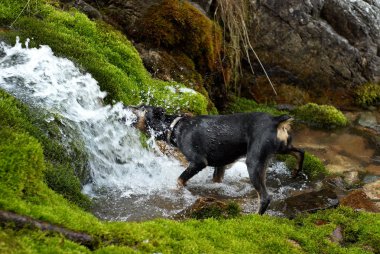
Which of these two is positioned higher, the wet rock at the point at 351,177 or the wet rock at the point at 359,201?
the wet rock at the point at 359,201

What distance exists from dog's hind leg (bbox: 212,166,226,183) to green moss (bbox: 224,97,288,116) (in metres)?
3.70

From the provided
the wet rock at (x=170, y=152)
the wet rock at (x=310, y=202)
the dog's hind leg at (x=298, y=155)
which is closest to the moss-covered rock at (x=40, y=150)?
the wet rock at (x=170, y=152)

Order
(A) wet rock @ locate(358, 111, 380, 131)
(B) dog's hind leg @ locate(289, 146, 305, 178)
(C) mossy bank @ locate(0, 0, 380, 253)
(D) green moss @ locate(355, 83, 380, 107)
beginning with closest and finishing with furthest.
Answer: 1. (C) mossy bank @ locate(0, 0, 380, 253)
2. (B) dog's hind leg @ locate(289, 146, 305, 178)
3. (A) wet rock @ locate(358, 111, 380, 131)
4. (D) green moss @ locate(355, 83, 380, 107)

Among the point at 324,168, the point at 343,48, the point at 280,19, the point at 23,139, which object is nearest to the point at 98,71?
the point at 23,139

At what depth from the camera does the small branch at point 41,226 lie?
3963 millimetres

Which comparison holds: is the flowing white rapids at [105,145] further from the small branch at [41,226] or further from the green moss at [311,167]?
the small branch at [41,226]

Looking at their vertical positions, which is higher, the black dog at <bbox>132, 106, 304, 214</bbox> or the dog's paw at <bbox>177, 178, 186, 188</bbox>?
the black dog at <bbox>132, 106, 304, 214</bbox>

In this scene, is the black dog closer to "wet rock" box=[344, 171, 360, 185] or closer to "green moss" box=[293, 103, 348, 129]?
"wet rock" box=[344, 171, 360, 185]

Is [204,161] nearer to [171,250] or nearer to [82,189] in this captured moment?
[82,189]

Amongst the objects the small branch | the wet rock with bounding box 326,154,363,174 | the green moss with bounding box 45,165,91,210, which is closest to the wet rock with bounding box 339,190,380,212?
the wet rock with bounding box 326,154,363,174

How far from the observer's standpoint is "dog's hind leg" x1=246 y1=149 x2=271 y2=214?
22.6ft

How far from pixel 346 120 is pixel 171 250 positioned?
8736 millimetres

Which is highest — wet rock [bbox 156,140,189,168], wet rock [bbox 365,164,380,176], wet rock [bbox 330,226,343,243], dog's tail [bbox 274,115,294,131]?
dog's tail [bbox 274,115,294,131]

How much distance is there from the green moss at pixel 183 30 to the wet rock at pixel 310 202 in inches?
171
